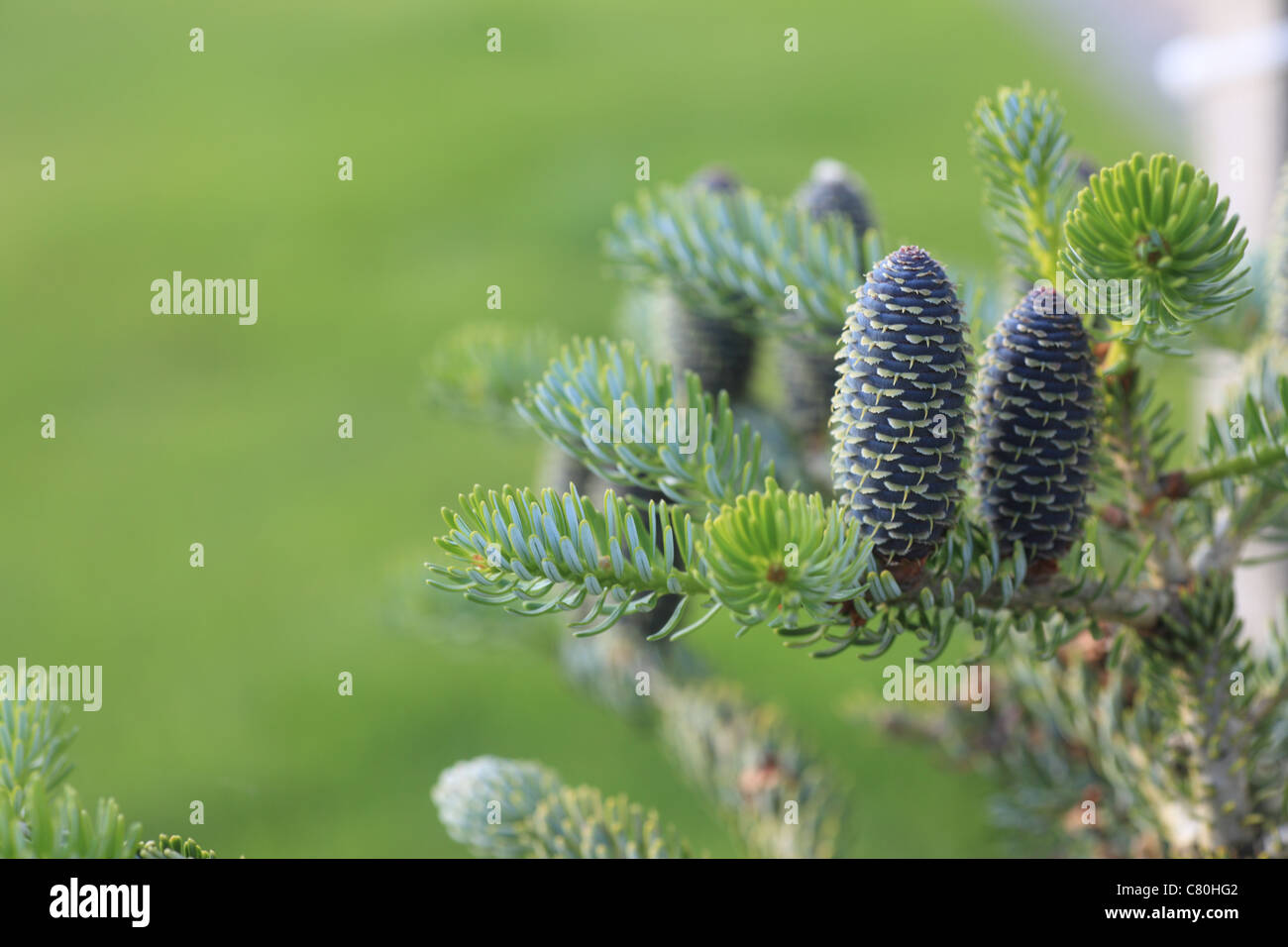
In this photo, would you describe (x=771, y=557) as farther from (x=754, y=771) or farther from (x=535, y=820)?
(x=754, y=771)

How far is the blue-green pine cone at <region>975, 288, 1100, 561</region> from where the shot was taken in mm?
260

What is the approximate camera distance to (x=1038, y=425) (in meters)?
0.26

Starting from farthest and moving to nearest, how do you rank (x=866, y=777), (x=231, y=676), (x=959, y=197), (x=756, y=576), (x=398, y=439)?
(x=959, y=197) < (x=398, y=439) < (x=231, y=676) < (x=866, y=777) < (x=756, y=576)

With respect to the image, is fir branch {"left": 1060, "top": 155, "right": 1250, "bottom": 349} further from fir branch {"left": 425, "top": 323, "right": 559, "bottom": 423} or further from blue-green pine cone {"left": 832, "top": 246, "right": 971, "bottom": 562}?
fir branch {"left": 425, "top": 323, "right": 559, "bottom": 423}

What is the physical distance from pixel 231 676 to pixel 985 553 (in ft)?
3.12

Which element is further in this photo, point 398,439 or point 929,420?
point 398,439

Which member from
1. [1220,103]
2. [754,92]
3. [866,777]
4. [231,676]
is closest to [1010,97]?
[1220,103]

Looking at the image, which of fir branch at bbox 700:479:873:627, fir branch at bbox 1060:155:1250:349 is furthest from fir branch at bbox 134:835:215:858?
fir branch at bbox 1060:155:1250:349

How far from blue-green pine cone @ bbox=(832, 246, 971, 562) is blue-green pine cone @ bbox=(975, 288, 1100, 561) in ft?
0.07

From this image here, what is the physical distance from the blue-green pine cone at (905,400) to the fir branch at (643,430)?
0.11 feet

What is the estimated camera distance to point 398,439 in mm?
1384

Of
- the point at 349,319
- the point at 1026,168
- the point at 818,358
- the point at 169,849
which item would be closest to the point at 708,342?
the point at 818,358

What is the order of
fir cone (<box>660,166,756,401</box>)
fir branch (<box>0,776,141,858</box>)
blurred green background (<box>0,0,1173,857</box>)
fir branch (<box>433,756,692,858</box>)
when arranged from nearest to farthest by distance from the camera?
1. fir branch (<box>0,776,141,858</box>)
2. fir branch (<box>433,756,692,858</box>)
3. fir cone (<box>660,166,756,401</box>)
4. blurred green background (<box>0,0,1173,857</box>)

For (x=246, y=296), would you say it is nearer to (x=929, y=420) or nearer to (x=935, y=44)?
(x=935, y=44)
